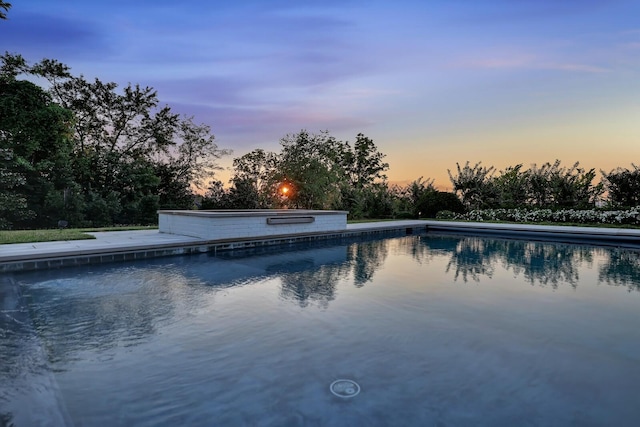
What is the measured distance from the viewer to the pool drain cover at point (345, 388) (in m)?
2.22

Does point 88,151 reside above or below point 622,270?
above

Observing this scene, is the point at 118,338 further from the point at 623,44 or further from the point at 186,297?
the point at 623,44

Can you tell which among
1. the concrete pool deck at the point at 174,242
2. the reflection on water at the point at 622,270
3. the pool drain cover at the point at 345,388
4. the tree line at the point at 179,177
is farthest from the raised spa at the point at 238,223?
the reflection on water at the point at 622,270

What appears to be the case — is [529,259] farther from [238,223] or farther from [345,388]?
[345,388]

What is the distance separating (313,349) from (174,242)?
506 cm

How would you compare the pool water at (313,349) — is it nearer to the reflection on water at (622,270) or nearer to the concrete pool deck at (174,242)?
the reflection on water at (622,270)

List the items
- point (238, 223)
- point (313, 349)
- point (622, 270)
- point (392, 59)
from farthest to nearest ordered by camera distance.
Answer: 1. point (392, 59)
2. point (238, 223)
3. point (622, 270)
4. point (313, 349)

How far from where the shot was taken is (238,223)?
26.6ft

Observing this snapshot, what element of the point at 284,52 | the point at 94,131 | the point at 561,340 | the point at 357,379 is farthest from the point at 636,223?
the point at 94,131

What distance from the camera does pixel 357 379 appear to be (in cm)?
241

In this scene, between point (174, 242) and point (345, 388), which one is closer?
point (345, 388)

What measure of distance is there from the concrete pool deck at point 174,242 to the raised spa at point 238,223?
19 centimetres

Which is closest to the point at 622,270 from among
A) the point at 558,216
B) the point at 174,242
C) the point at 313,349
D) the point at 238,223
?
the point at 313,349

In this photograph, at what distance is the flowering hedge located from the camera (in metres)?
11.7
